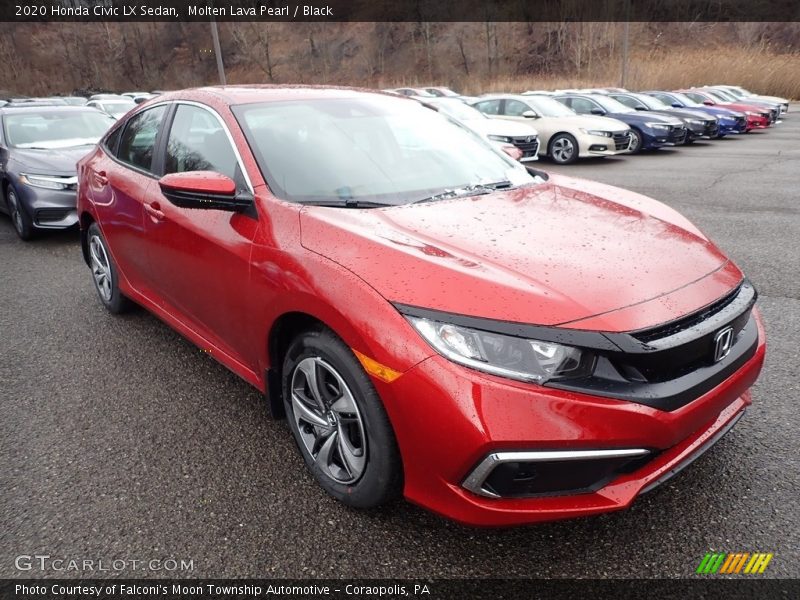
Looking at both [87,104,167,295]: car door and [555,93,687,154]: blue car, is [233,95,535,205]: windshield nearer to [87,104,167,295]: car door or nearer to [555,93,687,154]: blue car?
[87,104,167,295]: car door

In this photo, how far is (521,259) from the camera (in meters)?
1.99

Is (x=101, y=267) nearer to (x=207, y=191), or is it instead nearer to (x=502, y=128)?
(x=207, y=191)

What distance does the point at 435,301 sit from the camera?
5.89 ft

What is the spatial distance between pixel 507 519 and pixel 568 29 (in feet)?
208

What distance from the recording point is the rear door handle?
3080 mm

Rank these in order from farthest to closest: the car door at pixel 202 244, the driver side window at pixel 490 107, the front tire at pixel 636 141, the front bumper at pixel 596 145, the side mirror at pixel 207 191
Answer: the driver side window at pixel 490 107, the front tire at pixel 636 141, the front bumper at pixel 596 145, the car door at pixel 202 244, the side mirror at pixel 207 191

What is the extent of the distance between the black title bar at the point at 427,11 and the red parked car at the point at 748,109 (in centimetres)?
3447

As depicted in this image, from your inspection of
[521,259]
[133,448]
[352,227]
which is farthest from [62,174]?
[521,259]

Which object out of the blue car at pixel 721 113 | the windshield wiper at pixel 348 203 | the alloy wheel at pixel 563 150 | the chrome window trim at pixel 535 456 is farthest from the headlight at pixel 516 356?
the blue car at pixel 721 113

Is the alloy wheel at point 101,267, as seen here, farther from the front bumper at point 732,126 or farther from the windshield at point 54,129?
the front bumper at point 732,126

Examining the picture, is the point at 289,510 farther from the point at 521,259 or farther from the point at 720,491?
the point at 720,491

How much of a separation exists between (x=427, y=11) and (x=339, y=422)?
75.0m

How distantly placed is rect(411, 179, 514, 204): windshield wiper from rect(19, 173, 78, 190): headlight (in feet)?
17.7

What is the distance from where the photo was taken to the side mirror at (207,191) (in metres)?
2.40
